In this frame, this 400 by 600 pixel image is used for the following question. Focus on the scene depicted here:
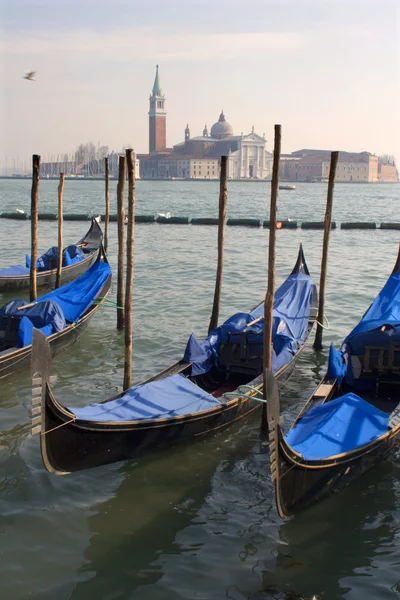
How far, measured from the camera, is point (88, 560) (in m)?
3.47

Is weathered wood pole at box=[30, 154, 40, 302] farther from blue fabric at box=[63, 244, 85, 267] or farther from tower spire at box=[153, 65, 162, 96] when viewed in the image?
tower spire at box=[153, 65, 162, 96]

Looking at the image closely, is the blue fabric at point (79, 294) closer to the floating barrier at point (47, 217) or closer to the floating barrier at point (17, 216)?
the floating barrier at point (47, 217)

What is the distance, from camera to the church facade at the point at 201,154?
290 feet

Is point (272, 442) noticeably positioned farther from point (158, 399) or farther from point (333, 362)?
point (333, 362)

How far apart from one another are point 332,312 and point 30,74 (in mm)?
4631

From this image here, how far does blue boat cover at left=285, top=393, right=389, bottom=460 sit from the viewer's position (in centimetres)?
389

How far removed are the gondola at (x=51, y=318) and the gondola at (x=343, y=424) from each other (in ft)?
8.60

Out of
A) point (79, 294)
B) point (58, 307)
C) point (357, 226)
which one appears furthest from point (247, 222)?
point (58, 307)

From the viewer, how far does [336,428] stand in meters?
4.10

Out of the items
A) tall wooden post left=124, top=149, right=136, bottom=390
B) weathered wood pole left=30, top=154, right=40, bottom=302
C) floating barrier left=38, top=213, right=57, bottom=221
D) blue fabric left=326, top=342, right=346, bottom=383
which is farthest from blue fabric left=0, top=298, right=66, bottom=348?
floating barrier left=38, top=213, right=57, bottom=221

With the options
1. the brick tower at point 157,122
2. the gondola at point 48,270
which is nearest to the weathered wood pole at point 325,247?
the gondola at point 48,270

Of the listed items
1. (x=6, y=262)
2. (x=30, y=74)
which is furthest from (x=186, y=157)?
(x=30, y=74)

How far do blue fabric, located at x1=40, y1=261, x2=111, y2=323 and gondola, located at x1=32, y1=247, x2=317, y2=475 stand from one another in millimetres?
1810

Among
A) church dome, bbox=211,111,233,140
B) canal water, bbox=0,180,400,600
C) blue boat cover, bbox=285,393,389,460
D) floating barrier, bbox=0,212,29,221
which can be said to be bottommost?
canal water, bbox=0,180,400,600
